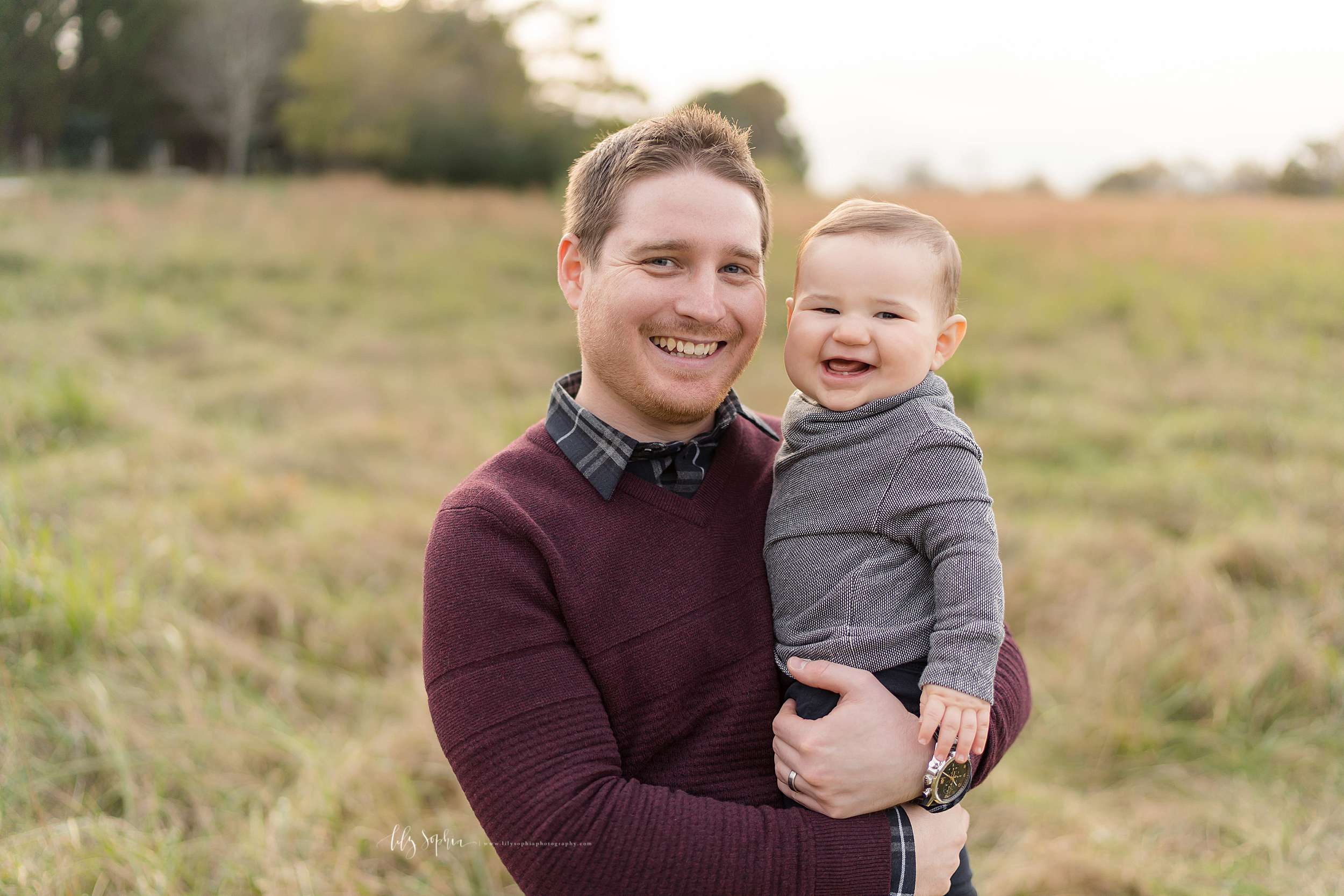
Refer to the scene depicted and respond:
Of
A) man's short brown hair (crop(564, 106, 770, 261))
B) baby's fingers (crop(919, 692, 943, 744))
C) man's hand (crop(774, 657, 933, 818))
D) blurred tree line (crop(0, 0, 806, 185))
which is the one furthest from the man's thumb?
blurred tree line (crop(0, 0, 806, 185))

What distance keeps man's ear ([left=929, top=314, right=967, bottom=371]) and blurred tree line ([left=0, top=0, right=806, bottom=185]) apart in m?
6.44

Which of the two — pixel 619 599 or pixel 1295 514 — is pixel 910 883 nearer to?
pixel 619 599

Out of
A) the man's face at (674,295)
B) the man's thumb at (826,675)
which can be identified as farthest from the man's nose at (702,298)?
the man's thumb at (826,675)

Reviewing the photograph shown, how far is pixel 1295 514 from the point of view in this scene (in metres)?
4.57

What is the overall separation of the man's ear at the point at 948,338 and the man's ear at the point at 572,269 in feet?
2.27

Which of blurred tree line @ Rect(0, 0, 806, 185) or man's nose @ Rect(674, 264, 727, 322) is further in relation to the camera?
blurred tree line @ Rect(0, 0, 806, 185)

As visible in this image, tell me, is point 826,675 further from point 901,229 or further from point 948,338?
point 901,229

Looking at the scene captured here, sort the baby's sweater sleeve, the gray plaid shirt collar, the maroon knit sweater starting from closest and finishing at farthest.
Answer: the maroon knit sweater < the baby's sweater sleeve < the gray plaid shirt collar

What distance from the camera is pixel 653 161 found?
156cm

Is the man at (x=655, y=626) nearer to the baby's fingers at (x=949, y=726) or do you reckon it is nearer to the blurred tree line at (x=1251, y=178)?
the baby's fingers at (x=949, y=726)

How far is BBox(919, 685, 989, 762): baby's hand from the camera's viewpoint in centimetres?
137

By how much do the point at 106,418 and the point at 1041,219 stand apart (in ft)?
42.3

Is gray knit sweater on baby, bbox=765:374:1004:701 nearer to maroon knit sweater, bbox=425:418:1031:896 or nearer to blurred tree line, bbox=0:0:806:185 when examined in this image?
maroon knit sweater, bbox=425:418:1031:896

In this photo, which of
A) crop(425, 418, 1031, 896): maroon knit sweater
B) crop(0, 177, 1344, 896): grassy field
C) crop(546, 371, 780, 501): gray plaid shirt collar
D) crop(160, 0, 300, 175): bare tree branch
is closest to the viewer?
crop(425, 418, 1031, 896): maroon knit sweater
